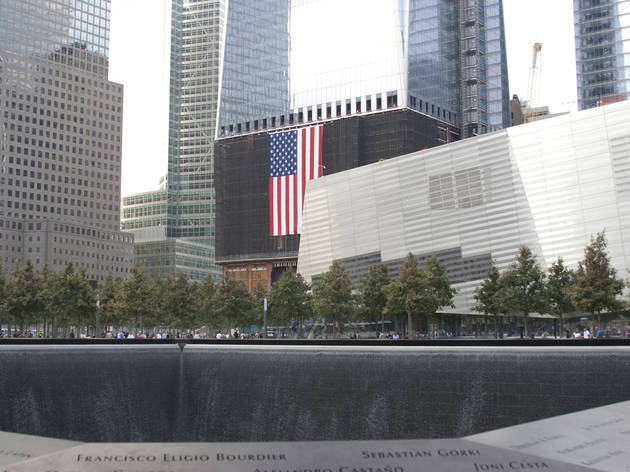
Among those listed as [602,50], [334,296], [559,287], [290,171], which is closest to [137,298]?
[334,296]

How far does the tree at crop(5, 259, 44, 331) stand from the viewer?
89.9 m

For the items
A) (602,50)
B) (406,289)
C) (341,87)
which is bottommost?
(406,289)

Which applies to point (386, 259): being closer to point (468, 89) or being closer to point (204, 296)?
point (204, 296)

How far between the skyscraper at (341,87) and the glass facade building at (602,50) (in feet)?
75.8

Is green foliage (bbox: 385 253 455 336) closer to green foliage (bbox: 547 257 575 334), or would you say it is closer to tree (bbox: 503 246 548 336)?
tree (bbox: 503 246 548 336)

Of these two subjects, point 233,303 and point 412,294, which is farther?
point 233,303

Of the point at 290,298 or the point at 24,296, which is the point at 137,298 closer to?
the point at 24,296

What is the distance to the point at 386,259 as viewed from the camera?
9875 cm

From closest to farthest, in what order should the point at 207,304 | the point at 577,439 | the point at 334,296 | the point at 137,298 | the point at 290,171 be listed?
the point at 577,439 → the point at 334,296 → the point at 137,298 → the point at 207,304 → the point at 290,171

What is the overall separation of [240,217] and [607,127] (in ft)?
315

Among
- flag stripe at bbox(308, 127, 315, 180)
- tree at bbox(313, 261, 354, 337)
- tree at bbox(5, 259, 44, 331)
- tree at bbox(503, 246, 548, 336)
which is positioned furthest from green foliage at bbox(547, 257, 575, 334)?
flag stripe at bbox(308, 127, 315, 180)

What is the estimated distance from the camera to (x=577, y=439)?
11586 millimetres

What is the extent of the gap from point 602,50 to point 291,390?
125672mm

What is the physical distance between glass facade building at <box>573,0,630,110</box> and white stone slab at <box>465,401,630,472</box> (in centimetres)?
12964
